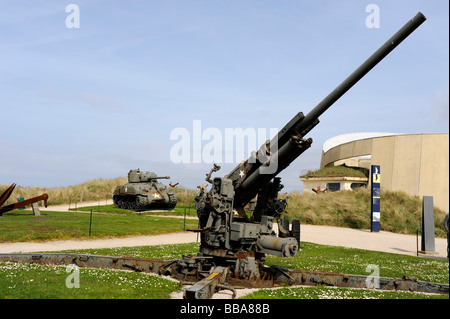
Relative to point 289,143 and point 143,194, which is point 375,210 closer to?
point 143,194

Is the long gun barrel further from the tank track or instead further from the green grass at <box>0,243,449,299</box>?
the tank track

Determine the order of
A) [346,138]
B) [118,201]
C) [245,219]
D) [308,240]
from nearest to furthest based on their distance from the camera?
[245,219] → [308,240] → [118,201] → [346,138]

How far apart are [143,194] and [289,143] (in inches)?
807

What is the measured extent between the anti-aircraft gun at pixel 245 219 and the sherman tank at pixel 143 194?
18263 mm

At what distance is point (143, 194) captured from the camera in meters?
27.0

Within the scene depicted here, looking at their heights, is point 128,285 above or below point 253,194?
below

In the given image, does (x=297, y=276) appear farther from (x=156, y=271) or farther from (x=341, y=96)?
(x=341, y=96)

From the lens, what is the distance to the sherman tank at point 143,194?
27.1 m

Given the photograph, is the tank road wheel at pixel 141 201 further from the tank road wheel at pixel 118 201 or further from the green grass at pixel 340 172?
the green grass at pixel 340 172

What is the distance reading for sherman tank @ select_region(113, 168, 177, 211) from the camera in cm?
2706

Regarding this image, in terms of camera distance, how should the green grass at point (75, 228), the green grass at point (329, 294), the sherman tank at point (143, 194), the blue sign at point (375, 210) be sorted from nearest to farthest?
1. the green grass at point (329, 294)
2. the green grass at point (75, 228)
3. the blue sign at point (375, 210)
4. the sherman tank at point (143, 194)

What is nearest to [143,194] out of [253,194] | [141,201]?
[141,201]

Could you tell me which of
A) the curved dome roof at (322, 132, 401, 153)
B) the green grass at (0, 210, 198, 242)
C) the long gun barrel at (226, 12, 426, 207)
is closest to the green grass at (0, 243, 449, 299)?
the long gun barrel at (226, 12, 426, 207)

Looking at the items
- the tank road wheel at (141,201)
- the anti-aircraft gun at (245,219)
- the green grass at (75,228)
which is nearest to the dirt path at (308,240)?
the green grass at (75,228)
